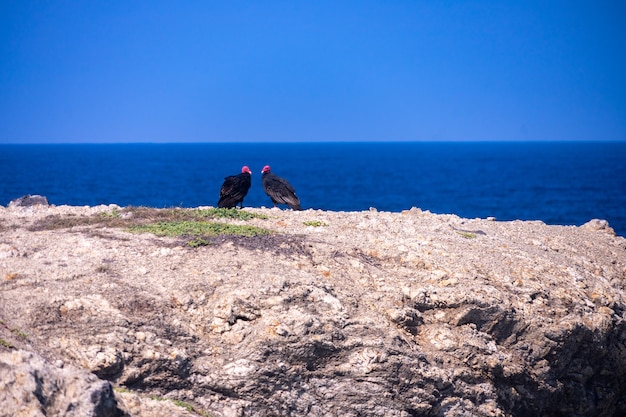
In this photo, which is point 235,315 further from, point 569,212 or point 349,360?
point 569,212

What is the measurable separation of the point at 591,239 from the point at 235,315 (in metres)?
11.6

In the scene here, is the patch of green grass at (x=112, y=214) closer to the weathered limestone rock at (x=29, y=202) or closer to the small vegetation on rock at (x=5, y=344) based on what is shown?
the weathered limestone rock at (x=29, y=202)

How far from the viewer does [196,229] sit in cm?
1508

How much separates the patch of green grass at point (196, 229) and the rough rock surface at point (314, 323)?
45cm

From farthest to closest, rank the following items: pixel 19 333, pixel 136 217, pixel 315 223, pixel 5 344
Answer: pixel 136 217, pixel 315 223, pixel 19 333, pixel 5 344

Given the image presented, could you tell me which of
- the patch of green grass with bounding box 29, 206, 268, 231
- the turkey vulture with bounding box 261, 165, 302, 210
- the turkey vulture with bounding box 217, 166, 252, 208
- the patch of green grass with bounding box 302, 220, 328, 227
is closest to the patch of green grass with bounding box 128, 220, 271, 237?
the patch of green grass with bounding box 29, 206, 268, 231

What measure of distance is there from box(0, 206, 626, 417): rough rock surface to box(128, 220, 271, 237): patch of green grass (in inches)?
17.6

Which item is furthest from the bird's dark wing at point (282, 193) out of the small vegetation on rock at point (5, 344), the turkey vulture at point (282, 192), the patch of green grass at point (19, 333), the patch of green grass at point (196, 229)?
the small vegetation on rock at point (5, 344)

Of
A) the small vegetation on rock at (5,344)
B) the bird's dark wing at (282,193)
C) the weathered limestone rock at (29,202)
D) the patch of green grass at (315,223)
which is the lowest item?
the small vegetation on rock at (5,344)

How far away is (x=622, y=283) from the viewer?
655 inches

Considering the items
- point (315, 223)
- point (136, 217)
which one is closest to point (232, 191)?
point (136, 217)

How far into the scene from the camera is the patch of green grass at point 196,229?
14.8 meters

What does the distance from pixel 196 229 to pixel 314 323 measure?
4.28 metres

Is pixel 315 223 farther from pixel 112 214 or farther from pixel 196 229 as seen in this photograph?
pixel 112 214
